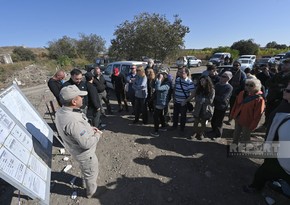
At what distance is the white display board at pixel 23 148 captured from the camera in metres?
1.84

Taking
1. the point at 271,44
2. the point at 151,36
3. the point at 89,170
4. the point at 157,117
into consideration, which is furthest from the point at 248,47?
the point at 89,170

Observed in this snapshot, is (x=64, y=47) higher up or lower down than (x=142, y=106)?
higher up

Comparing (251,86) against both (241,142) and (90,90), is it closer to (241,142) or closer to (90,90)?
(241,142)

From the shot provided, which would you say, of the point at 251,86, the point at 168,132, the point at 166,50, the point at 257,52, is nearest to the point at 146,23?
the point at 166,50

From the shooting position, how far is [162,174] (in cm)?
341

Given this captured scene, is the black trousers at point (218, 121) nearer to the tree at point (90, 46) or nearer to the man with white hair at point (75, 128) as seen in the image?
the man with white hair at point (75, 128)

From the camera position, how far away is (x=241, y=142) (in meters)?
3.92

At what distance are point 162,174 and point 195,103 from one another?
6.16 ft

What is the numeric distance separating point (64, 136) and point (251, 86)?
10.8 ft

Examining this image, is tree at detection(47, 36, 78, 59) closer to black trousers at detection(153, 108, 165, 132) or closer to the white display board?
black trousers at detection(153, 108, 165, 132)

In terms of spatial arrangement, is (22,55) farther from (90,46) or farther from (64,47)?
(90,46)

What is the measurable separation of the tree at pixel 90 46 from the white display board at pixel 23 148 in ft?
115

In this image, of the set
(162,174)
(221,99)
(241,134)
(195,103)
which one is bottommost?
(162,174)

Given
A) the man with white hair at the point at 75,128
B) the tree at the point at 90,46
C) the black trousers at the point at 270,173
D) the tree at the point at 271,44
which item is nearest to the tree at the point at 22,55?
the tree at the point at 90,46
